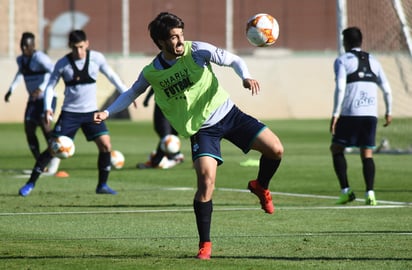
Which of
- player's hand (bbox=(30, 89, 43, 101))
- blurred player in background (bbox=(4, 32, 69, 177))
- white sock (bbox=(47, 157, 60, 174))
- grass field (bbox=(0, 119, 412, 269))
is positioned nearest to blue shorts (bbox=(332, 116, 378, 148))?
grass field (bbox=(0, 119, 412, 269))

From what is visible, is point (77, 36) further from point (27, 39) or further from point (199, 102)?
point (199, 102)

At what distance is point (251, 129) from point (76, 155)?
14.4m

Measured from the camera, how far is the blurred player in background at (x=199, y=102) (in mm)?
9773

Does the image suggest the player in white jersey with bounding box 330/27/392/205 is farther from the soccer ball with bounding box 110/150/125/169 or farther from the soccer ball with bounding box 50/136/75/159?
the soccer ball with bounding box 110/150/125/169

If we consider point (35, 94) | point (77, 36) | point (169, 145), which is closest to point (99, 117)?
point (77, 36)

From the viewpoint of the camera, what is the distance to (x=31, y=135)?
20312 mm

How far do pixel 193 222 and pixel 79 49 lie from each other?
4.48m

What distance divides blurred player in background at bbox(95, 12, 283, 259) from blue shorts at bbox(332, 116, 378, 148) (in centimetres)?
432

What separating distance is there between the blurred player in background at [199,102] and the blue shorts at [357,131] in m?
4.32

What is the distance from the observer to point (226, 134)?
1023 centimetres

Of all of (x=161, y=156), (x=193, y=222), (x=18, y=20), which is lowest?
(x=18, y=20)

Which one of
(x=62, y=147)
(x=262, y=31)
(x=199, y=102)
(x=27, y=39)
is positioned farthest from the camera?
(x=27, y=39)

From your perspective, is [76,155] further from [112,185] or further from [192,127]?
[192,127]

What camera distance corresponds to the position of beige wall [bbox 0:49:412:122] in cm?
3519
